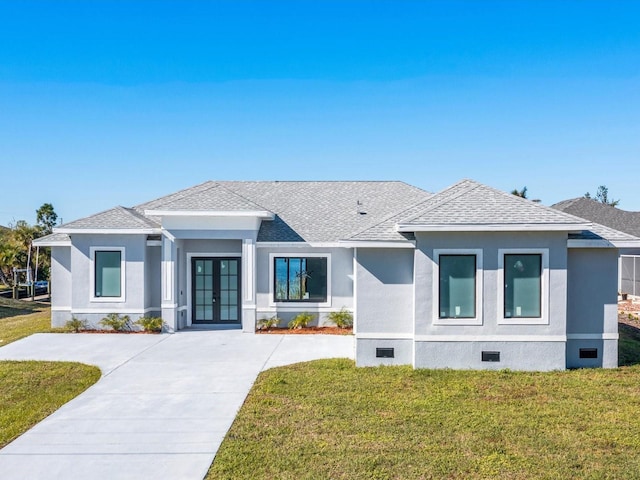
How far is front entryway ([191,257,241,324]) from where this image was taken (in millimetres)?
15648

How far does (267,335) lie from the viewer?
562 inches

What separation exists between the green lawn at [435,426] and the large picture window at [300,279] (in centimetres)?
559

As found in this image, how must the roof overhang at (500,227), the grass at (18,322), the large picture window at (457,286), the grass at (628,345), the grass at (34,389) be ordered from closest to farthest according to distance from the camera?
1. the grass at (34,389)
2. the roof overhang at (500,227)
3. the large picture window at (457,286)
4. the grass at (628,345)
5. the grass at (18,322)

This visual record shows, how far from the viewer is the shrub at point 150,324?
47.5 ft

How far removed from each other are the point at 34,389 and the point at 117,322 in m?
5.79

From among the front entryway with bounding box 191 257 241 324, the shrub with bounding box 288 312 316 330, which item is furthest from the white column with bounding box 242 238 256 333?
the shrub with bounding box 288 312 316 330

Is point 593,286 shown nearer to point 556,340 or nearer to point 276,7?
point 556,340

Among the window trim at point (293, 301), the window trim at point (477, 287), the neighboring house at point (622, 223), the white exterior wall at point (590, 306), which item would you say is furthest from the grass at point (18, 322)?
the neighboring house at point (622, 223)

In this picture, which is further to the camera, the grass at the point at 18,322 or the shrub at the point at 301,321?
the shrub at the point at 301,321

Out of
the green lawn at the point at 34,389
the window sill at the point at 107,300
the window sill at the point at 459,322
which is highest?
the window sill at the point at 459,322

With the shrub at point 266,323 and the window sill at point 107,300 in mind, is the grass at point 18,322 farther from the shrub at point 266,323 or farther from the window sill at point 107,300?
the shrub at point 266,323

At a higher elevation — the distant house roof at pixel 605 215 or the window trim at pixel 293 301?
the distant house roof at pixel 605 215

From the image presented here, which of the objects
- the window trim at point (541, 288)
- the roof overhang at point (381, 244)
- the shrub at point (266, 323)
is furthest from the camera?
the shrub at point (266, 323)

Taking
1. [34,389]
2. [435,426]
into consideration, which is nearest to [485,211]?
[435,426]
